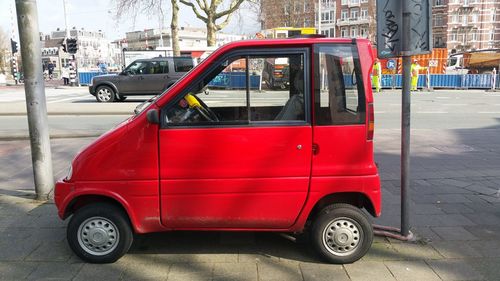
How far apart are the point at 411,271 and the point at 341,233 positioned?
0.63m

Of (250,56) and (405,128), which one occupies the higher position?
(250,56)

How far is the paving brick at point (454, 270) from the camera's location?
3.36 metres

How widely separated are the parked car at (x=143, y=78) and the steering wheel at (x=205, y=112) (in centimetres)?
1518

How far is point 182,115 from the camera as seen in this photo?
3434 mm

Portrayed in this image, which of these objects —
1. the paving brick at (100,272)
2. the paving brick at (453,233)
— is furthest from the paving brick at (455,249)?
the paving brick at (100,272)

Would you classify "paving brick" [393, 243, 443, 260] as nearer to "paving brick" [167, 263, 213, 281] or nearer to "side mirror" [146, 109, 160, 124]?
"paving brick" [167, 263, 213, 281]

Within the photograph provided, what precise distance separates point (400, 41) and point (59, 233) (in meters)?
3.78

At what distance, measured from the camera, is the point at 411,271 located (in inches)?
137

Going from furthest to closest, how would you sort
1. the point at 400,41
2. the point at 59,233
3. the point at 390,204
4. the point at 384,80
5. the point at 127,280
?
1. the point at 384,80
2. the point at 390,204
3. the point at 59,233
4. the point at 400,41
5. the point at 127,280

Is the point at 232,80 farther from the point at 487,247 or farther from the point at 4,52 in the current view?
the point at 4,52

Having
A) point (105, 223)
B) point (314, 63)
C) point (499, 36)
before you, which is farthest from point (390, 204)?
point (499, 36)

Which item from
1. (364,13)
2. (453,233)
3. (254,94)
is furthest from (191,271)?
(364,13)

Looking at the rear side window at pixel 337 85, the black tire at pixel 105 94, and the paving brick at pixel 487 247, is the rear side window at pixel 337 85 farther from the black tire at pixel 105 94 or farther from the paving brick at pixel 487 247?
the black tire at pixel 105 94

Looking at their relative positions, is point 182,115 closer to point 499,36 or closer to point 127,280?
point 127,280
